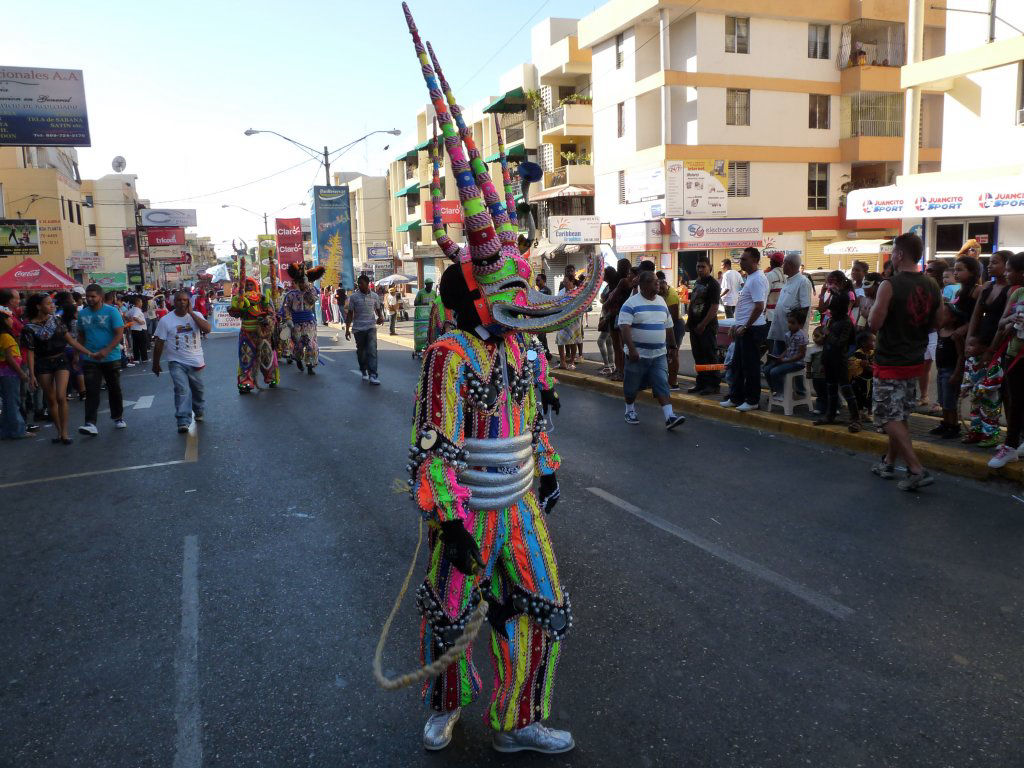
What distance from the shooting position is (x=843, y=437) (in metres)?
7.77

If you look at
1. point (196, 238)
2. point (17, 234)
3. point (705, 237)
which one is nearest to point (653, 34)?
point (705, 237)

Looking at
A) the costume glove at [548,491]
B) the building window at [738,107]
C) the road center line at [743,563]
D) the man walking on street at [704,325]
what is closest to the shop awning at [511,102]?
the building window at [738,107]

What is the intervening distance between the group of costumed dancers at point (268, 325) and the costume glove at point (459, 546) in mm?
11139

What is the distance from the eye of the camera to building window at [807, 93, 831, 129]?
1229 inches

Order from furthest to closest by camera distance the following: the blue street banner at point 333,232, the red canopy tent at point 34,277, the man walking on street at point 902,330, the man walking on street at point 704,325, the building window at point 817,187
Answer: the building window at point 817,187 → the blue street banner at point 333,232 → the red canopy tent at point 34,277 → the man walking on street at point 704,325 → the man walking on street at point 902,330

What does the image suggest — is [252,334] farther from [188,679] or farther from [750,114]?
[750,114]

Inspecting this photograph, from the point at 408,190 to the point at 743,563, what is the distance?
53.7 meters

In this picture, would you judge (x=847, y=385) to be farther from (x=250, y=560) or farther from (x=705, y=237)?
(x=705, y=237)

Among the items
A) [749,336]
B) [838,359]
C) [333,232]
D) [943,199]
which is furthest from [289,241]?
[838,359]

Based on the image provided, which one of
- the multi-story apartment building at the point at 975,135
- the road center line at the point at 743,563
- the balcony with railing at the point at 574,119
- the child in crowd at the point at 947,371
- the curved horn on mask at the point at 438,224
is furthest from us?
the balcony with railing at the point at 574,119

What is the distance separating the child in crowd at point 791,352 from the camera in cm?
877

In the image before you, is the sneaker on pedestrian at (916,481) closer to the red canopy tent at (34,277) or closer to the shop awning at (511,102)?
the red canopy tent at (34,277)

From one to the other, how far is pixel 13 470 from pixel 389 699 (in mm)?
6721

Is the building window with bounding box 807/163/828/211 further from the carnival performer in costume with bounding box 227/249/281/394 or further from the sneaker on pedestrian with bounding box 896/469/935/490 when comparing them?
the sneaker on pedestrian with bounding box 896/469/935/490
